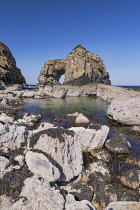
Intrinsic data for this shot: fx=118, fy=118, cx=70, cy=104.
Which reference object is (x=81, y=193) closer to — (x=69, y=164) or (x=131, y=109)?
(x=69, y=164)

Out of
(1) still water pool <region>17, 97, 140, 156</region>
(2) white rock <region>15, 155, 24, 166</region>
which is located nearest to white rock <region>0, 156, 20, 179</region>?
(2) white rock <region>15, 155, 24, 166</region>

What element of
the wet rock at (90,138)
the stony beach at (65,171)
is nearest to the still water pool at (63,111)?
the wet rock at (90,138)

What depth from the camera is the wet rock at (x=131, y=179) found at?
Result: 7.65 metres

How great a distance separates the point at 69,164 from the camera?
808 cm

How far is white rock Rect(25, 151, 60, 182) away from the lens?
666 centimetres

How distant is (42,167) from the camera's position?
22.8 feet

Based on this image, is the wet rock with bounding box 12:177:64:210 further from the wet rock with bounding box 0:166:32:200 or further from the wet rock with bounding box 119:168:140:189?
the wet rock with bounding box 119:168:140:189

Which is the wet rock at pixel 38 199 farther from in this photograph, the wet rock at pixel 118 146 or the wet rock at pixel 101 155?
the wet rock at pixel 118 146

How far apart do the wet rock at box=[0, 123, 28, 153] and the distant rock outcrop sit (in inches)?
2363

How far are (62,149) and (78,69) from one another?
75628 millimetres

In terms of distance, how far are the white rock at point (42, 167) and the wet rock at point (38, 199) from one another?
3.50 ft

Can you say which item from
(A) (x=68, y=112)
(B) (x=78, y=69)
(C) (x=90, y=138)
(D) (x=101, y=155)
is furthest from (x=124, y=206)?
(B) (x=78, y=69)

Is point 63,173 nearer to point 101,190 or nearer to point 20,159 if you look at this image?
point 101,190

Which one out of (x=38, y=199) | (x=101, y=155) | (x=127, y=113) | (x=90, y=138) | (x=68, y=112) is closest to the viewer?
(x=38, y=199)
